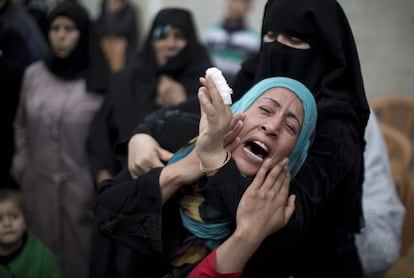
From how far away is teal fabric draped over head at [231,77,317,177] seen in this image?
148 cm

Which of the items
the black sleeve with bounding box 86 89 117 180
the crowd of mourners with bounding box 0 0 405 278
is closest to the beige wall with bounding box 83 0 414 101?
the crowd of mourners with bounding box 0 0 405 278

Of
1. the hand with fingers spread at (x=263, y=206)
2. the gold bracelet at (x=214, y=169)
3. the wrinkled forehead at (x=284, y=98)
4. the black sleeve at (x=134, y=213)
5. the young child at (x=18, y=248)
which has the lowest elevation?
the young child at (x=18, y=248)

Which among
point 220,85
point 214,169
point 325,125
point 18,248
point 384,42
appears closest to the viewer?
point 220,85

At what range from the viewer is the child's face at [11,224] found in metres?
2.07

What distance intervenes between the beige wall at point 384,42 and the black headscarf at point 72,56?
2331 millimetres

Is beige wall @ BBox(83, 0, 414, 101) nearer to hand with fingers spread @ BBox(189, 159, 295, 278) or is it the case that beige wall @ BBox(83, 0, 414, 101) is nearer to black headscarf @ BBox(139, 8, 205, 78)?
black headscarf @ BBox(139, 8, 205, 78)

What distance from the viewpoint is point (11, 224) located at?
212 cm

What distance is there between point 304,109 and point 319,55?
0.95 ft

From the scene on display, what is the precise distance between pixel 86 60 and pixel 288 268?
192 cm

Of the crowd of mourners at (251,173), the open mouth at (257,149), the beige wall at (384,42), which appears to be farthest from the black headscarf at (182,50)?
the beige wall at (384,42)

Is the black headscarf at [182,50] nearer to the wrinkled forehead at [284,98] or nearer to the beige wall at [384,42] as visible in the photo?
the wrinkled forehead at [284,98]

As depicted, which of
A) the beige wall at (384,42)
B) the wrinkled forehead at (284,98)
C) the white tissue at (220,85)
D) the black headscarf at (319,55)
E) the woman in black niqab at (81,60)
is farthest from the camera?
the beige wall at (384,42)

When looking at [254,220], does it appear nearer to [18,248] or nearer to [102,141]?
[18,248]

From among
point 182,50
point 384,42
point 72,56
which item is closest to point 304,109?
point 182,50
